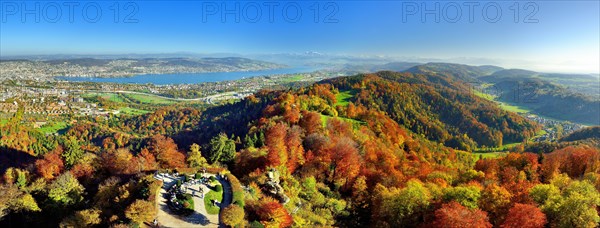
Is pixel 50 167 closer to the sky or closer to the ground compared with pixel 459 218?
closer to the sky

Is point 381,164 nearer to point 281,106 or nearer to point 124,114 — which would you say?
point 281,106

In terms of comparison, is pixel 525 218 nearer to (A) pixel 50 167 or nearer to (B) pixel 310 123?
(B) pixel 310 123

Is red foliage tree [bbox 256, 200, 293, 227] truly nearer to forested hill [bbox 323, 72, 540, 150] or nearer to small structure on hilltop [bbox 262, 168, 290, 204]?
small structure on hilltop [bbox 262, 168, 290, 204]

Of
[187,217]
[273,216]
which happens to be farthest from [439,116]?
[187,217]

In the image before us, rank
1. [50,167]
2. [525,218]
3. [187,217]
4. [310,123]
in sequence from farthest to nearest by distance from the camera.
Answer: [310,123], [50,167], [525,218], [187,217]

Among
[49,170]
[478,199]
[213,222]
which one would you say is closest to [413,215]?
[478,199]
